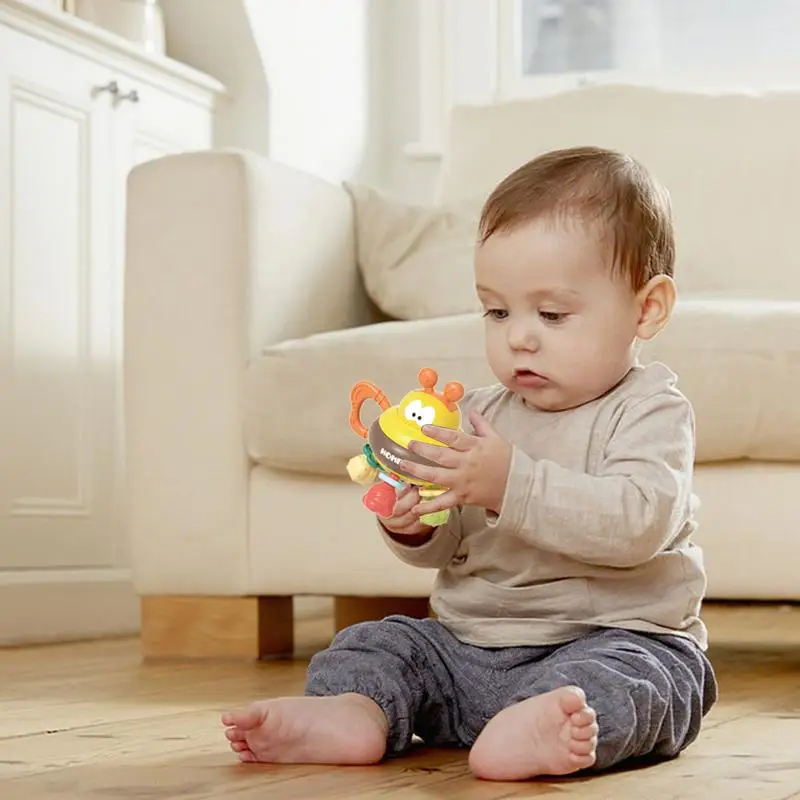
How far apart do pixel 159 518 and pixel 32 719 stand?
0.63 metres

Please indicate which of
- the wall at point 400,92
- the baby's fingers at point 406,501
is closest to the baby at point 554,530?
→ the baby's fingers at point 406,501

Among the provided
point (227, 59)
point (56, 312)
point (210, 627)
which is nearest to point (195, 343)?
point (210, 627)

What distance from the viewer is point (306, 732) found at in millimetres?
1054

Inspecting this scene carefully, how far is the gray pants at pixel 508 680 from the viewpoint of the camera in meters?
1.05

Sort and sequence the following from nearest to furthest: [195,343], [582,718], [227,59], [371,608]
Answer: [582,718] < [195,343] < [371,608] < [227,59]

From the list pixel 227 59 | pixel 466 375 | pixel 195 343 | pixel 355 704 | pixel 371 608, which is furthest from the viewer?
pixel 227 59

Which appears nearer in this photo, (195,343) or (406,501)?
(406,501)

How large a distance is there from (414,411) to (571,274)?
0.16 metres

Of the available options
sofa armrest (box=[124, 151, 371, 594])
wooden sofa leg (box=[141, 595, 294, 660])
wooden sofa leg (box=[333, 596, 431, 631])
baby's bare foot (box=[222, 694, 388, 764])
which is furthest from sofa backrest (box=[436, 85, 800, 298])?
baby's bare foot (box=[222, 694, 388, 764])

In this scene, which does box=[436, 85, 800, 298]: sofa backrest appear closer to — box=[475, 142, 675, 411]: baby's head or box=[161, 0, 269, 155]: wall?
box=[161, 0, 269, 155]: wall

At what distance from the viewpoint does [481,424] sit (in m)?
1.07

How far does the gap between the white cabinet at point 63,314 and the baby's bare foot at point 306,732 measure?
4.29 feet

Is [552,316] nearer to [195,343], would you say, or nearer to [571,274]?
[571,274]

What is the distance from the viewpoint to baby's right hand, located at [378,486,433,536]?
1.07 meters
